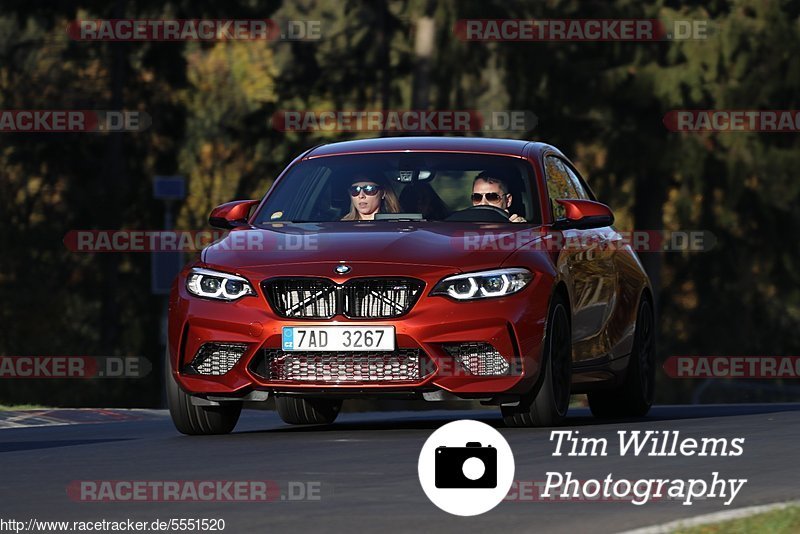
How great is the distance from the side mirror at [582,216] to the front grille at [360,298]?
1.60 meters

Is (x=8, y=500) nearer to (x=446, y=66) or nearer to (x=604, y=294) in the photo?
(x=604, y=294)

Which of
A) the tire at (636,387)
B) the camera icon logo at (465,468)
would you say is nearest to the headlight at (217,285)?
the camera icon logo at (465,468)

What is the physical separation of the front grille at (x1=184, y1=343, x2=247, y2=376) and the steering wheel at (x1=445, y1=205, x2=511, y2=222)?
1.84 metres

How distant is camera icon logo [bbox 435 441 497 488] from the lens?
9.39 meters

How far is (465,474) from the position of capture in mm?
9555

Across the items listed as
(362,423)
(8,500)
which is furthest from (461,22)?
(8,500)

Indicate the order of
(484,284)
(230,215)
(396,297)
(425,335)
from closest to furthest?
(425,335) < (396,297) < (484,284) < (230,215)

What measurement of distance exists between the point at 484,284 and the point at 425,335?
492 millimetres

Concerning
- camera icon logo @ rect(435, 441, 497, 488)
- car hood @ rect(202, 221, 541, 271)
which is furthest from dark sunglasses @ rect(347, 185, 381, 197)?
camera icon logo @ rect(435, 441, 497, 488)

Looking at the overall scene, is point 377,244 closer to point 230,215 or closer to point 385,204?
point 385,204

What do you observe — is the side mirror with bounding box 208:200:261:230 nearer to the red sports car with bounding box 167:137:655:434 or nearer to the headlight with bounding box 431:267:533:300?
the red sports car with bounding box 167:137:655:434

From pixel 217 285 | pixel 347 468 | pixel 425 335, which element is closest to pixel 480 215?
pixel 425 335

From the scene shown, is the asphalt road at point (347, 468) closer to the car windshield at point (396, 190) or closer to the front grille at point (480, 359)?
the front grille at point (480, 359)

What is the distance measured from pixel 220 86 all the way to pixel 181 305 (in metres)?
50.6
